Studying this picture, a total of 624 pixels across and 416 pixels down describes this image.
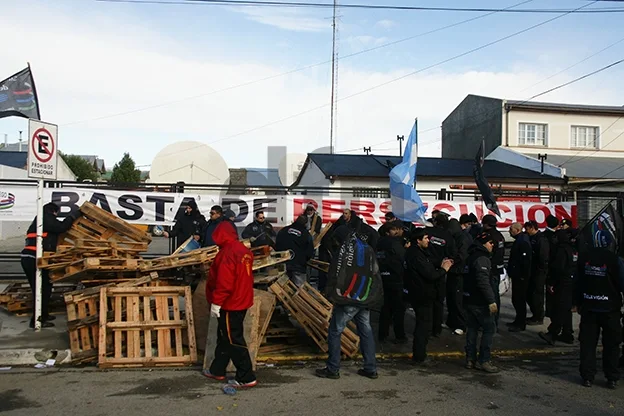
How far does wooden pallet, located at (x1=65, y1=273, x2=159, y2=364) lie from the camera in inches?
269

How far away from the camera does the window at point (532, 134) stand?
32.6 metres

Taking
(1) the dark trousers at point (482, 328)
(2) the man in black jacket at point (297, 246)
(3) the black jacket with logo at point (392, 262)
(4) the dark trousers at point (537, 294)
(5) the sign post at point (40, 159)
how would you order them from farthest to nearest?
(2) the man in black jacket at point (297, 246) < (4) the dark trousers at point (537, 294) < (3) the black jacket with logo at point (392, 262) < (5) the sign post at point (40, 159) < (1) the dark trousers at point (482, 328)

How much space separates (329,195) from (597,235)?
746 centimetres

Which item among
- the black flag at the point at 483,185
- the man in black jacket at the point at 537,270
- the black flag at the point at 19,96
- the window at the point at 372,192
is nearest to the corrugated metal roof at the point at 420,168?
the window at the point at 372,192

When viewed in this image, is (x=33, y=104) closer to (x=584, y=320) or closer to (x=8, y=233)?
(x=584, y=320)

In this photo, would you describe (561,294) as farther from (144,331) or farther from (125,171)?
(125,171)

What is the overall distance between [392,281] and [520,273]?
2.56m

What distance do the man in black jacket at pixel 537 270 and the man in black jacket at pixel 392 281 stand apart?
2.64m

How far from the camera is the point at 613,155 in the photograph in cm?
3247

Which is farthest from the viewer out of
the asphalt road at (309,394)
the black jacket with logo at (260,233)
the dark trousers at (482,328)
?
the black jacket with logo at (260,233)

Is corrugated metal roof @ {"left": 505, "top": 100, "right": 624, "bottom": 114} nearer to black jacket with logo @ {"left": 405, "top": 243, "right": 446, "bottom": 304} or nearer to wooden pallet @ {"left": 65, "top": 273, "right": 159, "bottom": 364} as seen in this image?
black jacket with logo @ {"left": 405, "top": 243, "right": 446, "bottom": 304}

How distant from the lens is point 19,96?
10117 millimetres

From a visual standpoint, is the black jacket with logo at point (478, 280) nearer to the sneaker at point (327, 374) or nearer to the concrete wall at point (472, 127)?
the sneaker at point (327, 374)

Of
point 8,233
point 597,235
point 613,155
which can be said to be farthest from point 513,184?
point 8,233
